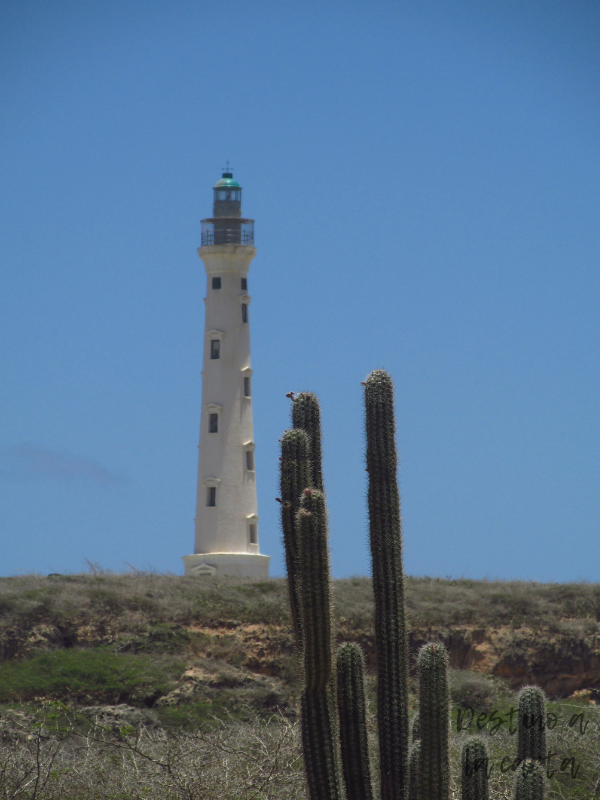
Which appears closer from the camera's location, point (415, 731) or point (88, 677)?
point (415, 731)

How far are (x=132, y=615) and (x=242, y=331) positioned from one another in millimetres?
15761

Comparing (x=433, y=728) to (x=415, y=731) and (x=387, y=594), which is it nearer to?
(x=387, y=594)

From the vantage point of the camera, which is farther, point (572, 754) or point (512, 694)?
point (512, 694)

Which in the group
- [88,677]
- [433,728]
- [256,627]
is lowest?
[433,728]

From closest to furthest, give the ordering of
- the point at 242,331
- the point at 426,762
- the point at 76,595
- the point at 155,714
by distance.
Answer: the point at 426,762 → the point at 155,714 → the point at 76,595 → the point at 242,331

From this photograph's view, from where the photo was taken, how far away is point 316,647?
11.3 meters

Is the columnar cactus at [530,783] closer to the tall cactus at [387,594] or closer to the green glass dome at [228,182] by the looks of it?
the tall cactus at [387,594]

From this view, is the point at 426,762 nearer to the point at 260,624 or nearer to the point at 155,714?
the point at 155,714

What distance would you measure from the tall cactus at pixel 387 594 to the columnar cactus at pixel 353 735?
24 centimetres

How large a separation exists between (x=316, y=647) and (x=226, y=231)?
3298 centimetres

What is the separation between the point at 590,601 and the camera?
31125mm

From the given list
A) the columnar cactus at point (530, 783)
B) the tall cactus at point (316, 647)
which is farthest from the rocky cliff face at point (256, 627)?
the columnar cactus at point (530, 783)

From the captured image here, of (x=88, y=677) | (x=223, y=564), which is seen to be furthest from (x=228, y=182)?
(x=88, y=677)

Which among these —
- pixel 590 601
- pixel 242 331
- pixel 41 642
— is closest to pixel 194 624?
pixel 41 642
